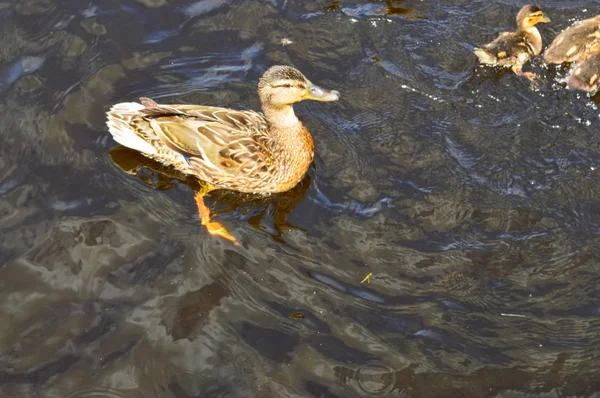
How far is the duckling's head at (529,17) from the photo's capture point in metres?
6.16

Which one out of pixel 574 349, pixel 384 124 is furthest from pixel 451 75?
pixel 574 349

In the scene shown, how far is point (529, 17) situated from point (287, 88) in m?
2.38

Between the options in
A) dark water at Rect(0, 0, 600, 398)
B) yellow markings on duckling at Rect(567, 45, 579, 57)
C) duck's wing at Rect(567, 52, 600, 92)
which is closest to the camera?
dark water at Rect(0, 0, 600, 398)

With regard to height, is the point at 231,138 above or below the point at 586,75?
below

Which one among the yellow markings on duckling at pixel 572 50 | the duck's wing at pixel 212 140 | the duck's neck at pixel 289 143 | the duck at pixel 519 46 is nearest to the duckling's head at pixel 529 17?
the duck at pixel 519 46

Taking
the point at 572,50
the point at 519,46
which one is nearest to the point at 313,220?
the point at 519,46

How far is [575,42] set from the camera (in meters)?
6.11

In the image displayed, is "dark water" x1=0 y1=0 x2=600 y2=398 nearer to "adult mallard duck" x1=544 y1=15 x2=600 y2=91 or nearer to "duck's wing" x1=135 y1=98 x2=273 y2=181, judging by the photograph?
"adult mallard duck" x1=544 y1=15 x2=600 y2=91

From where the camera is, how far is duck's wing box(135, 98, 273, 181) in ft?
17.3

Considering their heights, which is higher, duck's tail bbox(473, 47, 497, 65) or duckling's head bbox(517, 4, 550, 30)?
duckling's head bbox(517, 4, 550, 30)

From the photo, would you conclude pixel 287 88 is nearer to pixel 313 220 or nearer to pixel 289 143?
pixel 289 143

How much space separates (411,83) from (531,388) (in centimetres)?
278

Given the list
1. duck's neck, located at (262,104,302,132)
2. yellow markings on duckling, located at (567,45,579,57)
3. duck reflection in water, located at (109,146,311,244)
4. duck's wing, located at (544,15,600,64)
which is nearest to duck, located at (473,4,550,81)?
duck's wing, located at (544,15,600,64)

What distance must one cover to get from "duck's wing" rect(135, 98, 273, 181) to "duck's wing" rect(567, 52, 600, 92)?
2.64 metres
